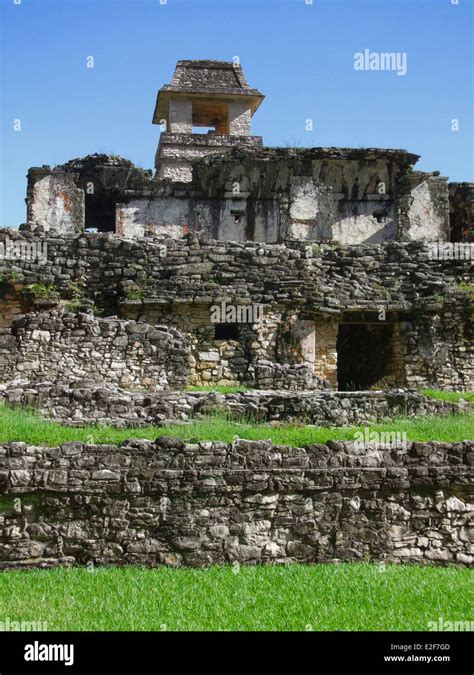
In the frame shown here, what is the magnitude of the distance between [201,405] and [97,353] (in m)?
3.89

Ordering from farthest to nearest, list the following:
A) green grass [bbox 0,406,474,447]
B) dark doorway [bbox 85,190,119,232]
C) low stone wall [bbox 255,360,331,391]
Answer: dark doorway [bbox 85,190,119,232], low stone wall [bbox 255,360,331,391], green grass [bbox 0,406,474,447]

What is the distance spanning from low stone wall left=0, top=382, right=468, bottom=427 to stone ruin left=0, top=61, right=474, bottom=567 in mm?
37

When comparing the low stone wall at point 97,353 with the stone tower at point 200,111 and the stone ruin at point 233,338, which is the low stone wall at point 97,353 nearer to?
the stone ruin at point 233,338

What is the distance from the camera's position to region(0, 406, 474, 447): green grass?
959 centimetres

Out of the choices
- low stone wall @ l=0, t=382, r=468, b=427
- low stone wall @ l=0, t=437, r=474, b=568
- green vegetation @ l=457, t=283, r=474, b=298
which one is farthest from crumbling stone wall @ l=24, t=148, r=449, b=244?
low stone wall @ l=0, t=437, r=474, b=568

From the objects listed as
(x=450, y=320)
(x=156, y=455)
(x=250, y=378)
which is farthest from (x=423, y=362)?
(x=156, y=455)

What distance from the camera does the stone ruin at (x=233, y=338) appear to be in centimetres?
913

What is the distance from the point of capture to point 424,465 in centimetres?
A: 975

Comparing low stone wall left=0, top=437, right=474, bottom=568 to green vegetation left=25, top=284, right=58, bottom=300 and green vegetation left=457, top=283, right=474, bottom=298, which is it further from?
green vegetation left=457, top=283, right=474, bottom=298

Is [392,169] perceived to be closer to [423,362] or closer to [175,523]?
[423,362]

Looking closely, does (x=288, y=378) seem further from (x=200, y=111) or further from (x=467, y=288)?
(x=200, y=111)

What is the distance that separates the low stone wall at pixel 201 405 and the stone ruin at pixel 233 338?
1.5 inches

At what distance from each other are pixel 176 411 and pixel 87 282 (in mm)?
7180

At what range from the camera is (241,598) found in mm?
7941
